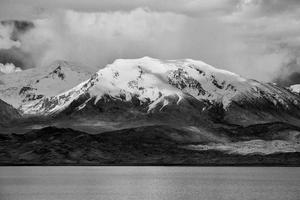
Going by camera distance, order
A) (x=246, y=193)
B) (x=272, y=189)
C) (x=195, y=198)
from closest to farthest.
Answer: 1. (x=195, y=198)
2. (x=246, y=193)
3. (x=272, y=189)

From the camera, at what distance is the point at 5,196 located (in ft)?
516

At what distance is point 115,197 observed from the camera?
156 meters

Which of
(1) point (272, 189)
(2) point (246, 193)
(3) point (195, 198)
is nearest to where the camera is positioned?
(3) point (195, 198)

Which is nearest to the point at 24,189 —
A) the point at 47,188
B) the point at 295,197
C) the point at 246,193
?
the point at 47,188

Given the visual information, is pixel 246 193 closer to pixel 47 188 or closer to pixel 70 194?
pixel 70 194

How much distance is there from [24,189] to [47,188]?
277 inches

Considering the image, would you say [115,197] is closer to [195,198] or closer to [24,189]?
[195,198]

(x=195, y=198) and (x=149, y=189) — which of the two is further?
(x=149, y=189)

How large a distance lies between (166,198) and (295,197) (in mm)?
27276

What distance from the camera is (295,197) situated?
153125mm

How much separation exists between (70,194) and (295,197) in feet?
166

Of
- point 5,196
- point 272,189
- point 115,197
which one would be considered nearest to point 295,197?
point 272,189

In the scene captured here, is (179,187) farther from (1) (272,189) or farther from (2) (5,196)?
(2) (5,196)

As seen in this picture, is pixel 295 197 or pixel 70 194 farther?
pixel 70 194
